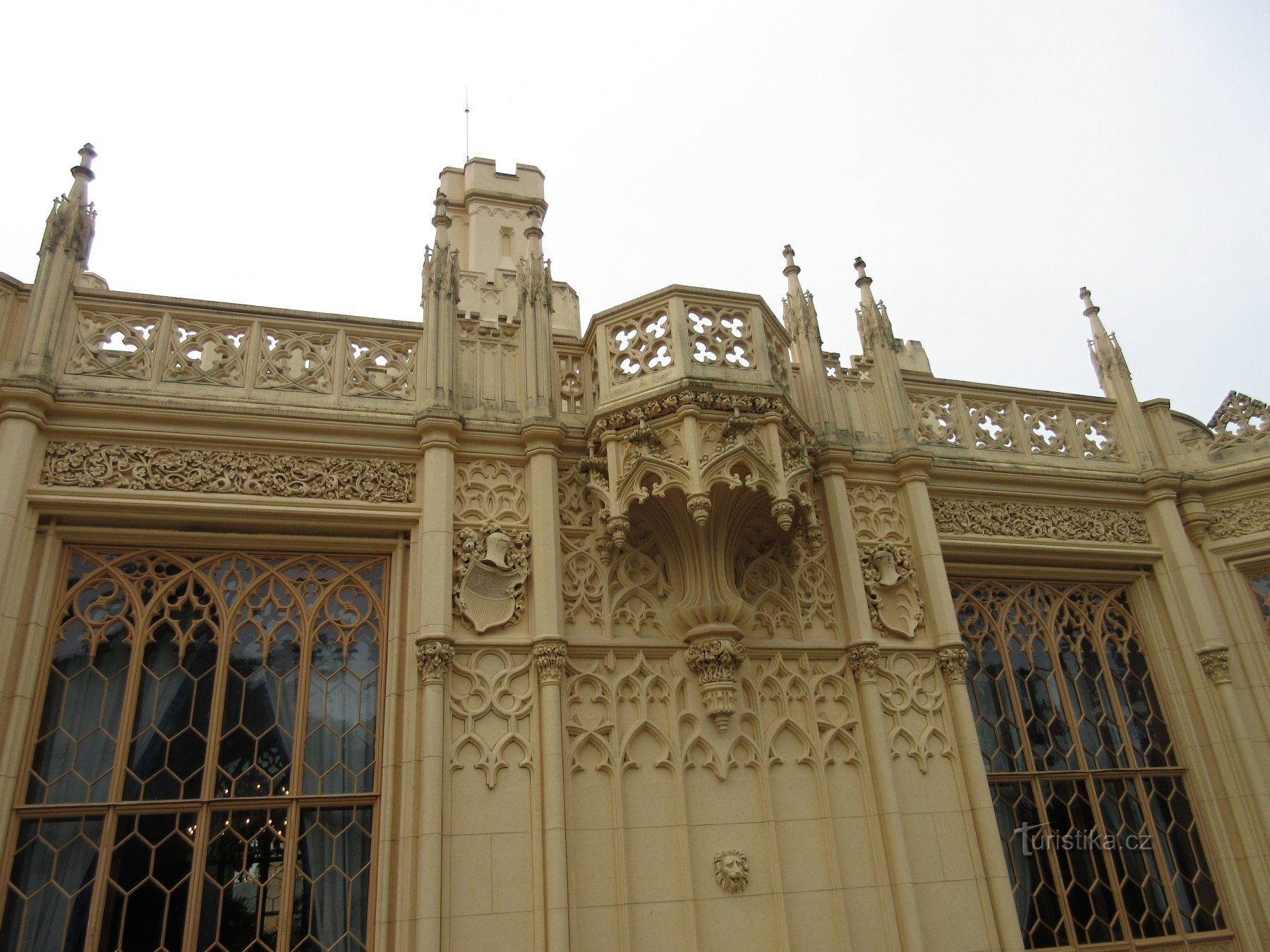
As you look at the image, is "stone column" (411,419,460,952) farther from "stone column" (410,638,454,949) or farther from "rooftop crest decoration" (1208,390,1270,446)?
"rooftop crest decoration" (1208,390,1270,446)

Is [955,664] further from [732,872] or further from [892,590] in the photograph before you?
[732,872]

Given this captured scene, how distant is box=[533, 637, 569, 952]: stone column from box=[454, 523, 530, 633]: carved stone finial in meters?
0.42

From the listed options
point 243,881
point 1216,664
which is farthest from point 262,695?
point 1216,664

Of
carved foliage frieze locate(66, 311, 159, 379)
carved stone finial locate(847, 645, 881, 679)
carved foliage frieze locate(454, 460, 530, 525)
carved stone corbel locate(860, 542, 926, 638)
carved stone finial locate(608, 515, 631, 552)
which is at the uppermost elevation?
carved foliage frieze locate(66, 311, 159, 379)

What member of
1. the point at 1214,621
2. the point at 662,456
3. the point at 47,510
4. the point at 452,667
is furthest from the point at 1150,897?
the point at 47,510

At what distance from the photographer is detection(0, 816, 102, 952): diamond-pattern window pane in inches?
235

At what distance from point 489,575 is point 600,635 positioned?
104cm

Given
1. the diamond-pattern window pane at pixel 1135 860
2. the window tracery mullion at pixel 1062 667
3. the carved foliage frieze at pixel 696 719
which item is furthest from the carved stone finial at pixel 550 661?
the diamond-pattern window pane at pixel 1135 860

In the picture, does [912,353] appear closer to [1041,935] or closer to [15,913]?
[1041,935]

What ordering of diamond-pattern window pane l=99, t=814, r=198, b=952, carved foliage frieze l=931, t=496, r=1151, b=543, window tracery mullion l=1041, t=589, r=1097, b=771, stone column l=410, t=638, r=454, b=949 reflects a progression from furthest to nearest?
carved foliage frieze l=931, t=496, r=1151, b=543, window tracery mullion l=1041, t=589, r=1097, b=771, stone column l=410, t=638, r=454, b=949, diamond-pattern window pane l=99, t=814, r=198, b=952

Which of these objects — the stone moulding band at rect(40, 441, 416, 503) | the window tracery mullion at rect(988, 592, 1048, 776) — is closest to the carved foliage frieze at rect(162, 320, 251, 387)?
the stone moulding band at rect(40, 441, 416, 503)

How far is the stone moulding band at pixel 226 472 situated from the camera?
7.08 m

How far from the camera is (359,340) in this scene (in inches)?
324

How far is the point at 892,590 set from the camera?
8.46m
